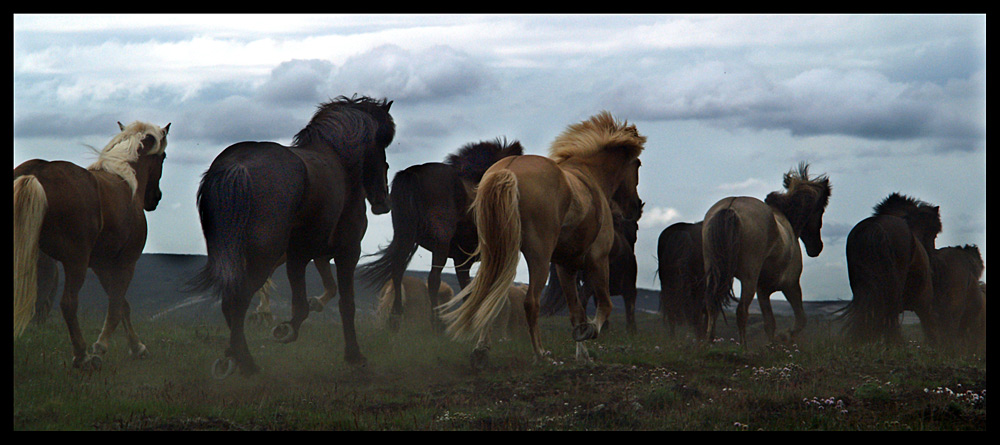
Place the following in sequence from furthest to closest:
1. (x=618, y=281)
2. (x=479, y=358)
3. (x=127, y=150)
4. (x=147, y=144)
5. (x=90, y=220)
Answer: (x=618, y=281) → (x=147, y=144) → (x=127, y=150) → (x=479, y=358) → (x=90, y=220)

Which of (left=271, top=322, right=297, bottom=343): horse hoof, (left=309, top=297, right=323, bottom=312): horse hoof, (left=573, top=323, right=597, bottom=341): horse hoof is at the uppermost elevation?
(left=309, top=297, right=323, bottom=312): horse hoof

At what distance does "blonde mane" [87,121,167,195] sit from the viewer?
7906 millimetres

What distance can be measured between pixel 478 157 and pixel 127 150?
4.40 meters

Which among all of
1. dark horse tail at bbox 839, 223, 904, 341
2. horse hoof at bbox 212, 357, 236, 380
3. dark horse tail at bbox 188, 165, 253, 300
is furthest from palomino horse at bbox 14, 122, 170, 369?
dark horse tail at bbox 839, 223, 904, 341

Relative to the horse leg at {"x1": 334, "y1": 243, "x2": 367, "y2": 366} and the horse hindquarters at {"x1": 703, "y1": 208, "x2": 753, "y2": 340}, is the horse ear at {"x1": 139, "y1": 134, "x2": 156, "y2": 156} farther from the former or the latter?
the horse hindquarters at {"x1": 703, "y1": 208, "x2": 753, "y2": 340}

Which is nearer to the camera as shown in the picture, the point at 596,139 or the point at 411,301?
the point at 596,139

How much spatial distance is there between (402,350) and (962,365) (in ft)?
19.6

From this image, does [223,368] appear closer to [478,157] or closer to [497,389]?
[497,389]

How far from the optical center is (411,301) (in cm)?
1207

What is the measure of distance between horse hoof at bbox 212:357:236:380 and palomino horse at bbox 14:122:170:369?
1.26m

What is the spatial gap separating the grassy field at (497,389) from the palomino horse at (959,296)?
3.53 m

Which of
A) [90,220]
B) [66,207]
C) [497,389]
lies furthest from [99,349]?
[497,389]

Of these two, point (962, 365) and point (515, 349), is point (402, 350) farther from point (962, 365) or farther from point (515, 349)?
point (962, 365)

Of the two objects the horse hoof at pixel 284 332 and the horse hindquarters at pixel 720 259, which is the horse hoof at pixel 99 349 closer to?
the horse hoof at pixel 284 332
